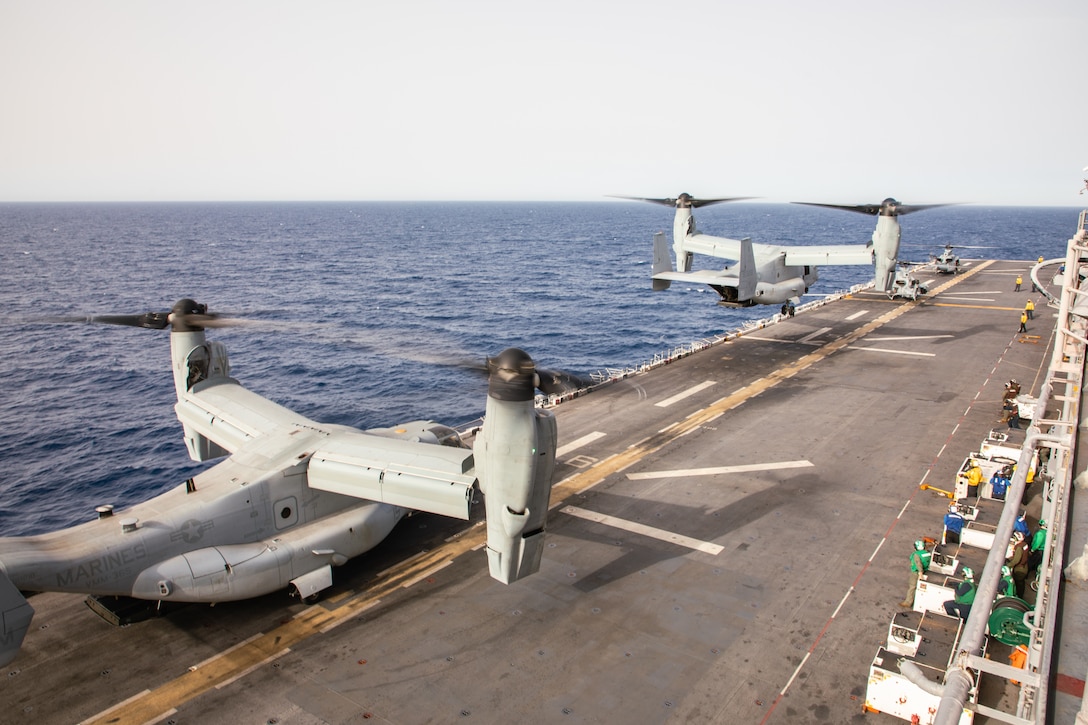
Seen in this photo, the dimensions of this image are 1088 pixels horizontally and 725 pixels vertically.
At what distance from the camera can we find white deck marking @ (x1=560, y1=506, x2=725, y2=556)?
928 inches

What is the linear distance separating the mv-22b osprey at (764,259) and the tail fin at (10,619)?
3800 centimetres

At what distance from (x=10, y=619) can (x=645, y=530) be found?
18079 mm

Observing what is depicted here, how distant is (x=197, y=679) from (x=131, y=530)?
4.32 m

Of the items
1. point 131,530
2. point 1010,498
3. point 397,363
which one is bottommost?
point 397,363

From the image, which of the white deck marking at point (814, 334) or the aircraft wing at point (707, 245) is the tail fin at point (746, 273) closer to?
the aircraft wing at point (707, 245)

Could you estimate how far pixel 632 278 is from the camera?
115 m

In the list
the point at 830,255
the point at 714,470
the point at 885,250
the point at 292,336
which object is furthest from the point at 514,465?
the point at 292,336

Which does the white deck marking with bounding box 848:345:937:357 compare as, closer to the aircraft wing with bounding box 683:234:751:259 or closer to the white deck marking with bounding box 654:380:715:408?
the aircraft wing with bounding box 683:234:751:259

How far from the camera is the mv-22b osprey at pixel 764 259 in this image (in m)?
46.5

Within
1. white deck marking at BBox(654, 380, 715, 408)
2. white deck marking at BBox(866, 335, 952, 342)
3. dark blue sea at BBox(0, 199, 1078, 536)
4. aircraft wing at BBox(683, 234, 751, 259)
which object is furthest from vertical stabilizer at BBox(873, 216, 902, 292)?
dark blue sea at BBox(0, 199, 1078, 536)

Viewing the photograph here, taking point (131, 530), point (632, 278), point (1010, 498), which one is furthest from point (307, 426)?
point (632, 278)

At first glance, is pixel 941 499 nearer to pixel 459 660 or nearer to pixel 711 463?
pixel 711 463

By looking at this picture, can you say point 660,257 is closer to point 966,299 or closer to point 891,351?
point 891,351

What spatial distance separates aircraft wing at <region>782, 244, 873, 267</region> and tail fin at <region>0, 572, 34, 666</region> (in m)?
49.3
